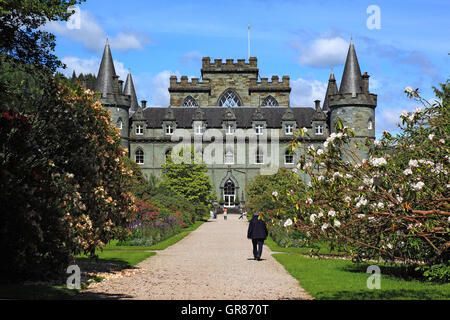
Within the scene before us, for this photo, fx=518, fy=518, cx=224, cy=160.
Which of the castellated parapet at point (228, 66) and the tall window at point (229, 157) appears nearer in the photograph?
the tall window at point (229, 157)

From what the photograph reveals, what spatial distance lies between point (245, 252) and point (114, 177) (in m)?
6.75

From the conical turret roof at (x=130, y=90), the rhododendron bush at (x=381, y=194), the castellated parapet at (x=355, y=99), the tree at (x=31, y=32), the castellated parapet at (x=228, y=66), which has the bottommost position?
the rhododendron bush at (x=381, y=194)

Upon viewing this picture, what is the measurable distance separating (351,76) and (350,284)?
4637 centimetres

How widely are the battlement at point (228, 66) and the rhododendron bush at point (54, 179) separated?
2178 inches

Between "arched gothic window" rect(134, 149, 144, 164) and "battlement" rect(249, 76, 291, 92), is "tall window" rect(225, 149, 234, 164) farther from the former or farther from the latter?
"battlement" rect(249, 76, 291, 92)

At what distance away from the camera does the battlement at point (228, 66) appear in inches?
2680

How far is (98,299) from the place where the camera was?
9141 mm

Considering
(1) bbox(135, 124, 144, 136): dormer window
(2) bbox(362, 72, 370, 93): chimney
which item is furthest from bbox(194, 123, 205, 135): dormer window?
(2) bbox(362, 72, 370, 93): chimney

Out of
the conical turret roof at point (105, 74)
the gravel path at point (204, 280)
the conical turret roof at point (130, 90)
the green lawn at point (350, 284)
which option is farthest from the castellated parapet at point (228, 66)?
the green lawn at point (350, 284)

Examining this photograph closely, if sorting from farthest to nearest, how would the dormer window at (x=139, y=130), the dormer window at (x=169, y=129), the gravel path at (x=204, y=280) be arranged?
the dormer window at (x=169, y=129), the dormer window at (x=139, y=130), the gravel path at (x=204, y=280)

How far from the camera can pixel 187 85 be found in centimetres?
6775

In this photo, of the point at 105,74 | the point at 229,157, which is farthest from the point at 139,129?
the point at 229,157

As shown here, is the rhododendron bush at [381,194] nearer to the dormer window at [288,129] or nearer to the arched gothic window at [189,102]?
the dormer window at [288,129]

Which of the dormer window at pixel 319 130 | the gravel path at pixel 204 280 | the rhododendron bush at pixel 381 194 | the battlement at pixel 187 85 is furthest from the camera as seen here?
the battlement at pixel 187 85
